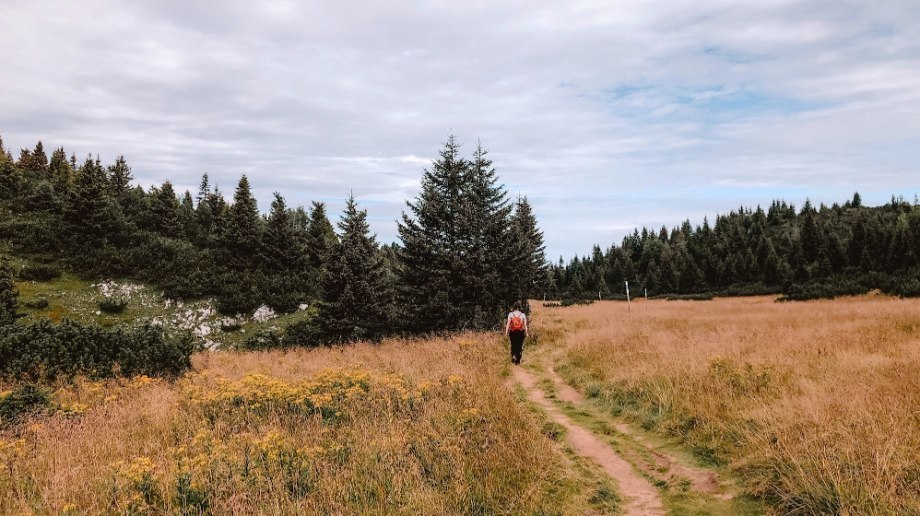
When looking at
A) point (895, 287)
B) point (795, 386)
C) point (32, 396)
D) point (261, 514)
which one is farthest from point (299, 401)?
point (895, 287)

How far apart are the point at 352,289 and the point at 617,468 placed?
19.6 meters

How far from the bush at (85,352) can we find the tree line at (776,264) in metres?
39.3

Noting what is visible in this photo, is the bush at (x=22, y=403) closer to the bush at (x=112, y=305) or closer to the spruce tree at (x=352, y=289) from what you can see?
the spruce tree at (x=352, y=289)

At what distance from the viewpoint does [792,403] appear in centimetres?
633

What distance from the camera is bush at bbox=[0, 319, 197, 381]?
10328 mm

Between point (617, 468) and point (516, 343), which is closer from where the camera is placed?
point (617, 468)

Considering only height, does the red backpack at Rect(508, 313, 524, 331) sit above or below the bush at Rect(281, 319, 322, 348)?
above

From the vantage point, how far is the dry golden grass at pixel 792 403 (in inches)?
177

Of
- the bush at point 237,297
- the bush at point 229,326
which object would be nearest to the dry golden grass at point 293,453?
the bush at point 229,326

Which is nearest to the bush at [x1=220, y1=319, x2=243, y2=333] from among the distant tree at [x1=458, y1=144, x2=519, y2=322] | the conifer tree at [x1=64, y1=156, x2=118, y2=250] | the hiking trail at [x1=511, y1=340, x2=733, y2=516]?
the conifer tree at [x1=64, y1=156, x2=118, y2=250]

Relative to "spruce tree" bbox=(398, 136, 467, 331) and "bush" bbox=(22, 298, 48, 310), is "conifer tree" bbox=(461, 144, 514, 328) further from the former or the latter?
"bush" bbox=(22, 298, 48, 310)

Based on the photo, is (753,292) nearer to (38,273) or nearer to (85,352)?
(85,352)

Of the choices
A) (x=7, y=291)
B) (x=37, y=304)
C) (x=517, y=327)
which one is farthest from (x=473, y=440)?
(x=37, y=304)

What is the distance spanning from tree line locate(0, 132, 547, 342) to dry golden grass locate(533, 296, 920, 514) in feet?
33.2
